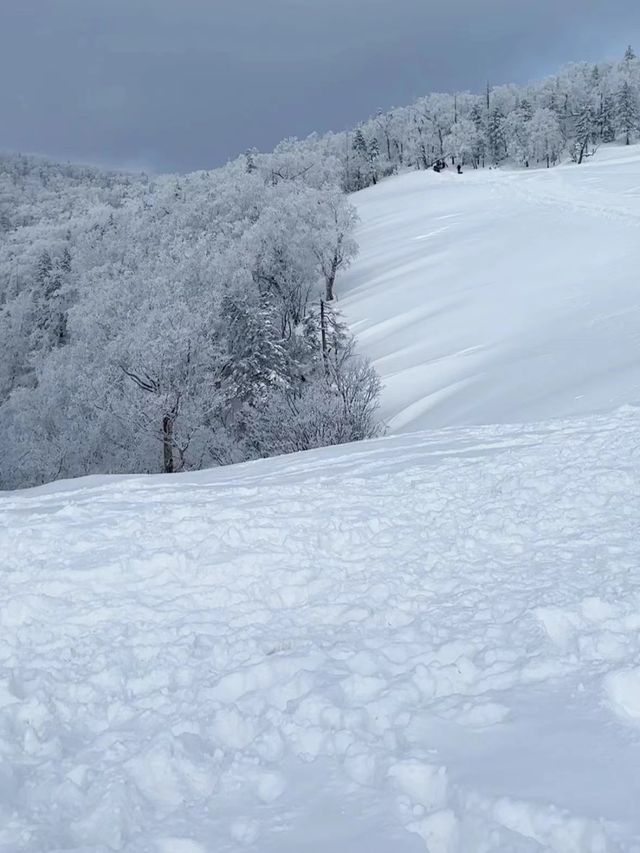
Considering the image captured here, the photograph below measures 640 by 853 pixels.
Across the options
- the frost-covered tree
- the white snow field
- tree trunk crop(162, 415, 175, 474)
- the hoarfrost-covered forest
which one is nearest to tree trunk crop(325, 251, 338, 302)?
the hoarfrost-covered forest

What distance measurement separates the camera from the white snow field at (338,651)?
Answer: 373 centimetres

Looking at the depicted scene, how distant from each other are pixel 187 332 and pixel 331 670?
23.2 meters

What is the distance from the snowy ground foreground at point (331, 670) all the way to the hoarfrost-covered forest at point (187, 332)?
12.1 metres

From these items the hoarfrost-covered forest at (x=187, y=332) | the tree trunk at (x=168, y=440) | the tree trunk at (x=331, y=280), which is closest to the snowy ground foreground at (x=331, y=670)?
the hoarfrost-covered forest at (x=187, y=332)

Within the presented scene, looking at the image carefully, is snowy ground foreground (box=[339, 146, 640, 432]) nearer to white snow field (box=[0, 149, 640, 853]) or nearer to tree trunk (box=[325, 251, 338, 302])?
tree trunk (box=[325, 251, 338, 302])

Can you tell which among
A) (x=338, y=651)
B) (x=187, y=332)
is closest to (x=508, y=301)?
(x=187, y=332)

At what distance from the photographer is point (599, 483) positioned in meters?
9.16

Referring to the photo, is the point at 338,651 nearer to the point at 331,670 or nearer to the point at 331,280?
the point at 331,670

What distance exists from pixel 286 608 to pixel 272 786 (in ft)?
8.84

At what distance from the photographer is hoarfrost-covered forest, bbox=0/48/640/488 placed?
26.0 metres

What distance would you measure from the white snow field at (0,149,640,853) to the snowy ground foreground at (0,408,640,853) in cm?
2

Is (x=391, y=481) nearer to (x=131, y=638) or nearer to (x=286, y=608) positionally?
(x=286, y=608)

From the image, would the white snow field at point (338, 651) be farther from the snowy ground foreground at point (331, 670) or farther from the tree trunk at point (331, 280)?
the tree trunk at point (331, 280)

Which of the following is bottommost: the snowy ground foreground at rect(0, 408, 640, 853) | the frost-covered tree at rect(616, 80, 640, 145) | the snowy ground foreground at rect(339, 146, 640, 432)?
the snowy ground foreground at rect(0, 408, 640, 853)
